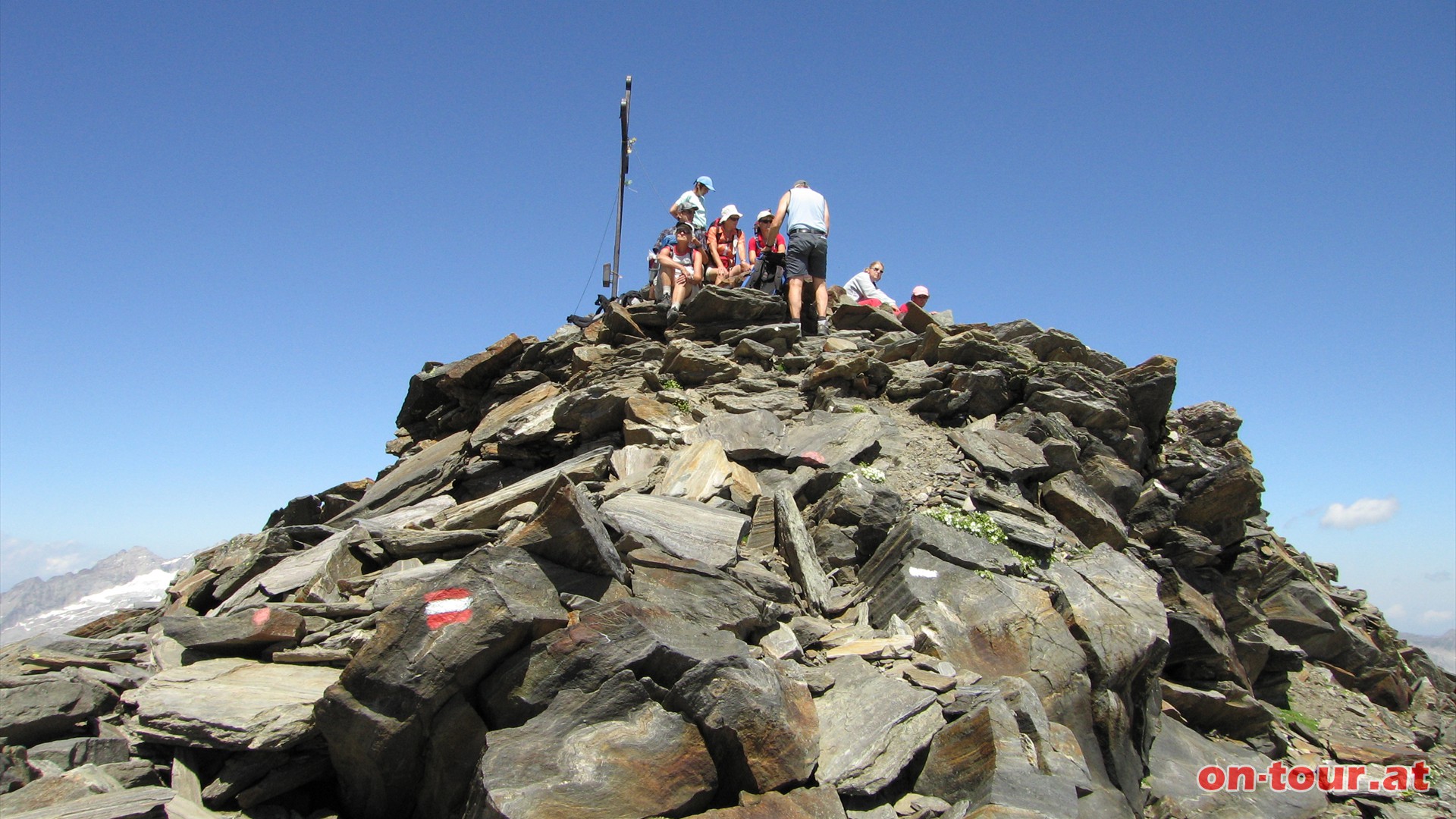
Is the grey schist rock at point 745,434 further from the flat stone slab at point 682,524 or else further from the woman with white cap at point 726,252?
the woman with white cap at point 726,252

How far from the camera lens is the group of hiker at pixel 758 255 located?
15.8 m

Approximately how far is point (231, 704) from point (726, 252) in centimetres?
1427

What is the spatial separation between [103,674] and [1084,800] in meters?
8.17

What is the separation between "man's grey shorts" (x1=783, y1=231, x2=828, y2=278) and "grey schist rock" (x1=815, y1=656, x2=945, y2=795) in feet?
34.3

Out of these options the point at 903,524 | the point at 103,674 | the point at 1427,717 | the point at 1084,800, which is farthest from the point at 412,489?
the point at 1427,717

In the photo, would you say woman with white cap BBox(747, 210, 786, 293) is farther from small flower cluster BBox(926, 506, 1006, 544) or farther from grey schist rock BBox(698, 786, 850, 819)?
grey schist rock BBox(698, 786, 850, 819)

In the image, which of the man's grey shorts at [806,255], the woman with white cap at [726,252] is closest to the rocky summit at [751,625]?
the man's grey shorts at [806,255]

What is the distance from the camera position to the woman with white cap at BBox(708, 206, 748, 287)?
17.9 meters

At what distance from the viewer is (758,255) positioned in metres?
18.2

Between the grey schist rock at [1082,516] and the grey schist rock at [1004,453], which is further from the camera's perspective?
the grey schist rock at [1082,516]

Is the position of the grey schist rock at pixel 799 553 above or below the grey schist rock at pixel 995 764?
above

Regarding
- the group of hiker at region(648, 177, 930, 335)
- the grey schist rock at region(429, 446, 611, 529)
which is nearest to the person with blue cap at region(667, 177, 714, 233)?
the group of hiker at region(648, 177, 930, 335)

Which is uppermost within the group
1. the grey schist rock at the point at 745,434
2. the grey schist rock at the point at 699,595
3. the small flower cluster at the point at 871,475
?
the grey schist rock at the point at 745,434

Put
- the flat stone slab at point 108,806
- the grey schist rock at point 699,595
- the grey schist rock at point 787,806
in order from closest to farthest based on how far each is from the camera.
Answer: the flat stone slab at point 108,806 → the grey schist rock at point 787,806 → the grey schist rock at point 699,595
